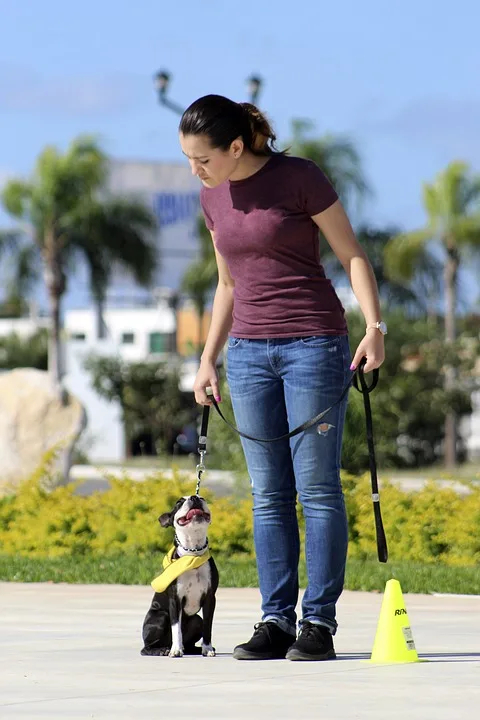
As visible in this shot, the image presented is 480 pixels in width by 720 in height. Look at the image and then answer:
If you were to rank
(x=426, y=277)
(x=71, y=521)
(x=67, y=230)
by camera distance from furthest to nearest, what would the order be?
(x=67, y=230), (x=426, y=277), (x=71, y=521)

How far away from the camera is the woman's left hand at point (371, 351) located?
591 centimetres

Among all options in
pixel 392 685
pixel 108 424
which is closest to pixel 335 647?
pixel 392 685

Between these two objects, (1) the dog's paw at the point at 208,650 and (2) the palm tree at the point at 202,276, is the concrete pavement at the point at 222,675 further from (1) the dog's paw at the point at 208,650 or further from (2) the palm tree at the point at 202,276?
(2) the palm tree at the point at 202,276

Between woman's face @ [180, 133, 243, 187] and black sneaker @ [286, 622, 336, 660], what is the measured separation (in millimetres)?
1782

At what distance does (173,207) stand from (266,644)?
61.6 metres

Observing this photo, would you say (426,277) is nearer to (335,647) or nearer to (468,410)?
(468,410)

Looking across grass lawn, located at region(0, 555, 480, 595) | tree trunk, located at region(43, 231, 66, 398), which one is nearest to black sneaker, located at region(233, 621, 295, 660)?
grass lawn, located at region(0, 555, 480, 595)

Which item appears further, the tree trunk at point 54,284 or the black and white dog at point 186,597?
the tree trunk at point 54,284

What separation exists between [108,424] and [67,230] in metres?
9.57

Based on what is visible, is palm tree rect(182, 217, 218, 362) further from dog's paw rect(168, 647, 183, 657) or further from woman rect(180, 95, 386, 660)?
dog's paw rect(168, 647, 183, 657)

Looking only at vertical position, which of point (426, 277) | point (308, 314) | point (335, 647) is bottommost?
point (335, 647)

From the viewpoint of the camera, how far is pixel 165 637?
6074 millimetres

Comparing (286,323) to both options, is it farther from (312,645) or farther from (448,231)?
(448,231)

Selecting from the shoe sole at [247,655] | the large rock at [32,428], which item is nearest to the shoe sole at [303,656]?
the shoe sole at [247,655]
